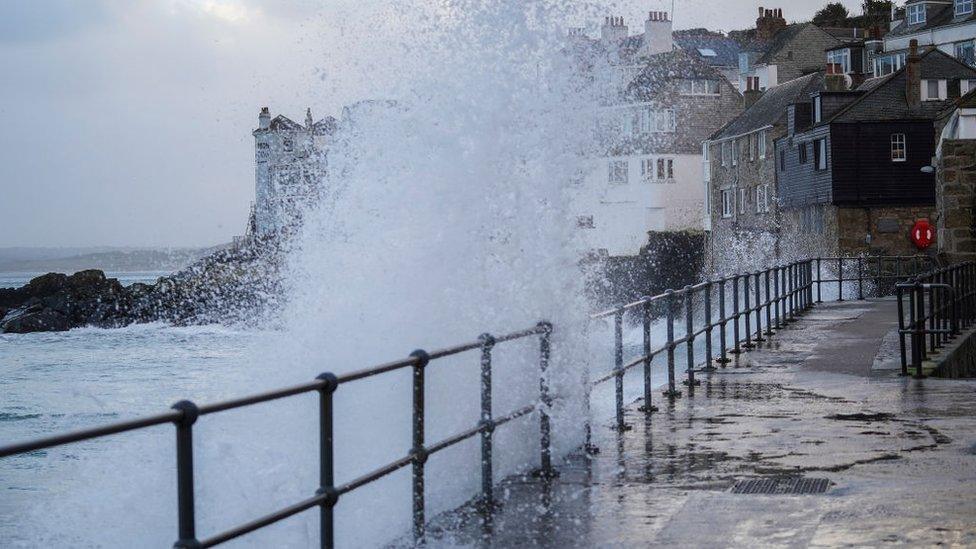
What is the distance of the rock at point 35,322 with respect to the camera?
278ft

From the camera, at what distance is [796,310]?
29250 millimetres

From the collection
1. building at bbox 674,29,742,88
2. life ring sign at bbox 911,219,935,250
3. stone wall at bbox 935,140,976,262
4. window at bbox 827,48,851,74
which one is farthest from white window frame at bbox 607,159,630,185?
stone wall at bbox 935,140,976,262

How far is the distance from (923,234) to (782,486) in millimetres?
54045

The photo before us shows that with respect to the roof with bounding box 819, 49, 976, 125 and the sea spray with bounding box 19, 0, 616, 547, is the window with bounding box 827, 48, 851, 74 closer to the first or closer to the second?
the roof with bounding box 819, 49, 976, 125

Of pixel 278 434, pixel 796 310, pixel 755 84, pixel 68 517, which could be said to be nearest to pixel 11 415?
pixel 68 517

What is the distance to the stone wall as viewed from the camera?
1113 inches

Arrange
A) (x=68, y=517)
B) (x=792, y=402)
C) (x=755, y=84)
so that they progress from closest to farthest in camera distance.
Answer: (x=792, y=402), (x=68, y=517), (x=755, y=84)

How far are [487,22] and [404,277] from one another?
2.41m

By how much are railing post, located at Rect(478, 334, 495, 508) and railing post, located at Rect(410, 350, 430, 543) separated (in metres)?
0.84

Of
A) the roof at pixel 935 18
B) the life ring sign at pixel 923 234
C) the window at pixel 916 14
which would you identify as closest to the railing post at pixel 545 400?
the life ring sign at pixel 923 234

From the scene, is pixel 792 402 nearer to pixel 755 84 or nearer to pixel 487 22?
pixel 487 22

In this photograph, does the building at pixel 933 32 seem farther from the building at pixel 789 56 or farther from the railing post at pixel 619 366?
the railing post at pixel 619 366

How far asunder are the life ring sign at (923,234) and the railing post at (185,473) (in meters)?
58.8

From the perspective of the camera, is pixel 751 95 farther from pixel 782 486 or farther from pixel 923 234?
pixel 782 486
